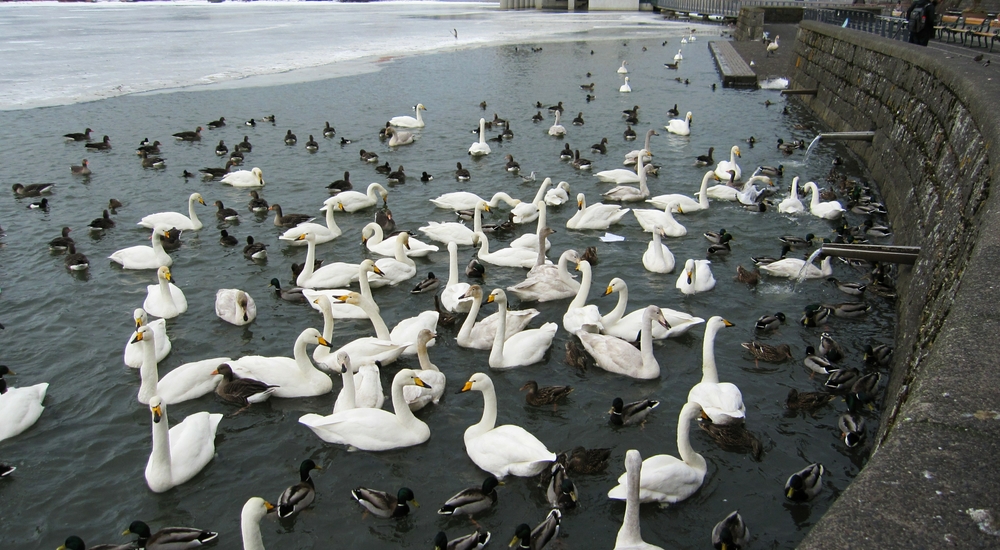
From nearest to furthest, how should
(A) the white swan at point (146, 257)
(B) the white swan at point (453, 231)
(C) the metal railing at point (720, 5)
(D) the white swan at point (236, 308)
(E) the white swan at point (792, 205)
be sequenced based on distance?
(D) the white swan at point (236, 308) → (A) the white swan at point (146, 257) → (B) the white swan at point (453, 231) → (E) the white swan at point (792, 205) → (C) the metal railing at point (720, 5)

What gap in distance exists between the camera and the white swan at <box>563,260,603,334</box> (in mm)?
9695

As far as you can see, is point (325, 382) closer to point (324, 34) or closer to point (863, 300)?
point (863, 300)

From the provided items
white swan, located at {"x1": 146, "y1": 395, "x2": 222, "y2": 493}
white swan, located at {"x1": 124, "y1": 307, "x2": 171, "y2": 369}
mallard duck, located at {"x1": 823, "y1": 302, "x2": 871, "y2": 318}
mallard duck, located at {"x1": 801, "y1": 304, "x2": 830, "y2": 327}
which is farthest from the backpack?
white swan, located at {"x1": 146, "y1": 395, "x2": 222, "y2": 493}

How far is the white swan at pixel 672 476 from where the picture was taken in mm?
6578

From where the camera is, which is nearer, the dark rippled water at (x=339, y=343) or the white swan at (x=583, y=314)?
the dark rippled water at (x=339, y=343)

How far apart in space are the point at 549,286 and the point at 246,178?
9302 millimetres

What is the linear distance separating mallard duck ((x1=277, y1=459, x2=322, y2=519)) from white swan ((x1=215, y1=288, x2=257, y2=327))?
401cm

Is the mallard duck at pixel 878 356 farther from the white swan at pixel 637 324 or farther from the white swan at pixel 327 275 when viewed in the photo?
the white swan at pixel 327 275

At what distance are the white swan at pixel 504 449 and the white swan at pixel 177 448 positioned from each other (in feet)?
8.49

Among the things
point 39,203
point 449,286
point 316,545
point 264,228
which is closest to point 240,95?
point 39,203

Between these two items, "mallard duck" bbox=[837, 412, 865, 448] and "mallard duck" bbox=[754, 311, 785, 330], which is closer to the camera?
"mallard duck" bbox=[837, 412, 865, 448]

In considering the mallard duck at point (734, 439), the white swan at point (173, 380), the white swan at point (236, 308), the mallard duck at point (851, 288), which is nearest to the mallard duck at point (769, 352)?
the mallard duck at point (734, 439)

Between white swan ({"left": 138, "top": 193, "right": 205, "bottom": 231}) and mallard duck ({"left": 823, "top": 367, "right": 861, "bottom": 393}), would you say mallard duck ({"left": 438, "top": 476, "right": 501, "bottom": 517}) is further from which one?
white swan ({"left": 138, "top": 193, "right": 205, "bottom": 231})

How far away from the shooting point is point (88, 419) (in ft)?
27.0
